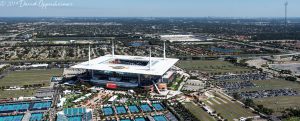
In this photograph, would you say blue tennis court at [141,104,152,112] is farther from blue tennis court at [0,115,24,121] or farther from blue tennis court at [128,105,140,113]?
blue tennis court at [0,115,24,121]

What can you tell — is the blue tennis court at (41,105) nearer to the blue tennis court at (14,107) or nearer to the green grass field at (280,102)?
the blue tennis court at (14,107)

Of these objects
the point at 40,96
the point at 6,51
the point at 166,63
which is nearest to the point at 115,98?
the point at 40,96

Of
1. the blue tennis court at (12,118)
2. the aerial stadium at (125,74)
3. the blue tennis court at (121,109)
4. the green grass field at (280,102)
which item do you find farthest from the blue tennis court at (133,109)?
the green grass field at (280,102)

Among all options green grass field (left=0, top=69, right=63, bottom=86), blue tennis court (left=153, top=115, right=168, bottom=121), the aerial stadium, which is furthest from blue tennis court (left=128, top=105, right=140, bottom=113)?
green grass field (left=0, top=69, right=63, bottom=86)

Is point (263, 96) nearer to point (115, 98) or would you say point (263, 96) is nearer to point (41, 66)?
point (115, 98)

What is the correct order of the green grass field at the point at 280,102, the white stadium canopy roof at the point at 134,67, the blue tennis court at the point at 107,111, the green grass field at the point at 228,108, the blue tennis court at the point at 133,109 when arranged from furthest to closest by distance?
the white stadium canopy roof at the point at 134,67
the green grass field at the point at 280,102
the blue tennis court at the point at 133,109
the blue tennis court at the point at 107,111
the green grass field at the point at 228,108
